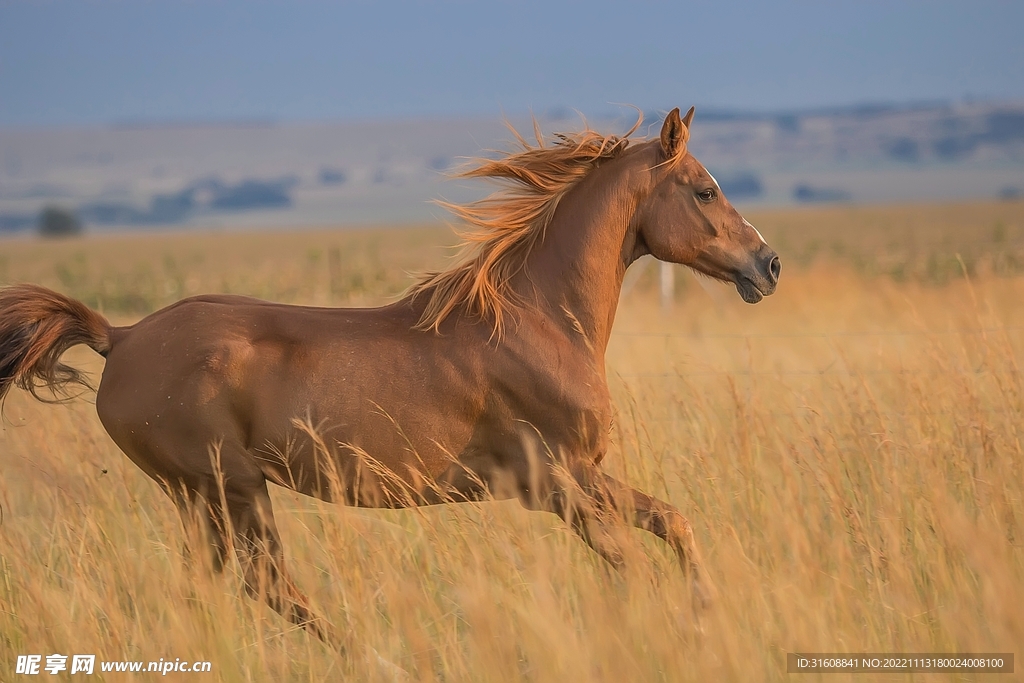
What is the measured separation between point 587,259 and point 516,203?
0.40 metres

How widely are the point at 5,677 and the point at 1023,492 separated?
391 cm

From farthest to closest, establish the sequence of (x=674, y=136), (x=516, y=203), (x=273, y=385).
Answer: (x=516, y=203) → (x=674, y=136) → (x=273, y=385)

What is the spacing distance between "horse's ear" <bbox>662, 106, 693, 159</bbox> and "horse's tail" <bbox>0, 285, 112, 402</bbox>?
7.75 feet

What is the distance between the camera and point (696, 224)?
4.36 m

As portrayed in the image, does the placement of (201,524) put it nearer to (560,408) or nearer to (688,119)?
(560,408)

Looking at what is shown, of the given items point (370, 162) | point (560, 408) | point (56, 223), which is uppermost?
point (370, 162)

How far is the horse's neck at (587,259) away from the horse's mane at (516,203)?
0.07 meters

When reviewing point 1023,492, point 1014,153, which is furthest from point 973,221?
point 1014,153

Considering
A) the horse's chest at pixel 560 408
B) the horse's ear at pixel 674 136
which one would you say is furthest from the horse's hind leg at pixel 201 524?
the horse's ear at pixel 674 136

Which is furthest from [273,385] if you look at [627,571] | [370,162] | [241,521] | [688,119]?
[370,162]

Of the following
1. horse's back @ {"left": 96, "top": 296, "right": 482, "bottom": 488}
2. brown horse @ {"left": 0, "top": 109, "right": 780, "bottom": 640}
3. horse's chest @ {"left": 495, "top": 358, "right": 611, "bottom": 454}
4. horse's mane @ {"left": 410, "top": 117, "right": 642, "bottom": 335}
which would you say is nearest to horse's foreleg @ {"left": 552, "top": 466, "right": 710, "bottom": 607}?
brown horse @ {"left": 0, "top": 109, "right": 780, "bottom": 640}

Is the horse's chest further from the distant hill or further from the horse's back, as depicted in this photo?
the distant hill

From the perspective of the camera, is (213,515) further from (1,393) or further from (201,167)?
(201,167)

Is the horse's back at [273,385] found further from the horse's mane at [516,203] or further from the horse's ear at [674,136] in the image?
the horse's ear at [674,136]
